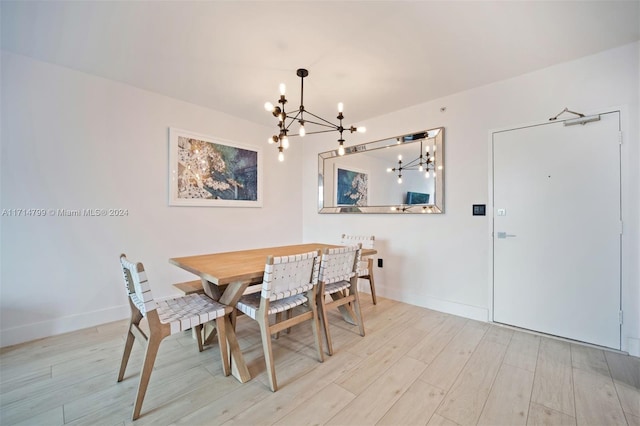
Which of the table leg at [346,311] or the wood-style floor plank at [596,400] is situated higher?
the table leg at [346,311]

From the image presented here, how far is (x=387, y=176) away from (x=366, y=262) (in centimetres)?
121

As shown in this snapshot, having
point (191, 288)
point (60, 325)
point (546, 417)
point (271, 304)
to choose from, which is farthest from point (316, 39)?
point (60, 325)

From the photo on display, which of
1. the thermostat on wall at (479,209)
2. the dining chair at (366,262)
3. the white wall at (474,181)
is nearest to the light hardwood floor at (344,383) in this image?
the white wall at (474,181)

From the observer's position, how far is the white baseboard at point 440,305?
277 cm

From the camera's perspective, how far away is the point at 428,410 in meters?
1.52

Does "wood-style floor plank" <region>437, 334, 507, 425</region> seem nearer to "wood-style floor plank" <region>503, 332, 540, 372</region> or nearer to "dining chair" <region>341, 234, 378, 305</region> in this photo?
"wood-style floor plank" <region>503, 332, 540, 372</region>

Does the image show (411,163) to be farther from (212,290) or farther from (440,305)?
(212,290)

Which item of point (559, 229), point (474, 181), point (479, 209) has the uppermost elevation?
point (474, 181)

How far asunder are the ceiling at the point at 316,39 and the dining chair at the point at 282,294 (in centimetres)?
167

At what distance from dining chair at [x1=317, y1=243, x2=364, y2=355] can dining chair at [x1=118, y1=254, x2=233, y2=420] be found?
0.74 m

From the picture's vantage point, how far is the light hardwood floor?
58.1 inches

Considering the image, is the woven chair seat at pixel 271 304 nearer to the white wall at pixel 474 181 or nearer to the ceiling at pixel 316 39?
the white wall at pixel 474 181

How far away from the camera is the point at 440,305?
3.03 meters

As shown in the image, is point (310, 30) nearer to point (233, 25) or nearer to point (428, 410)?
point (233, 25)
